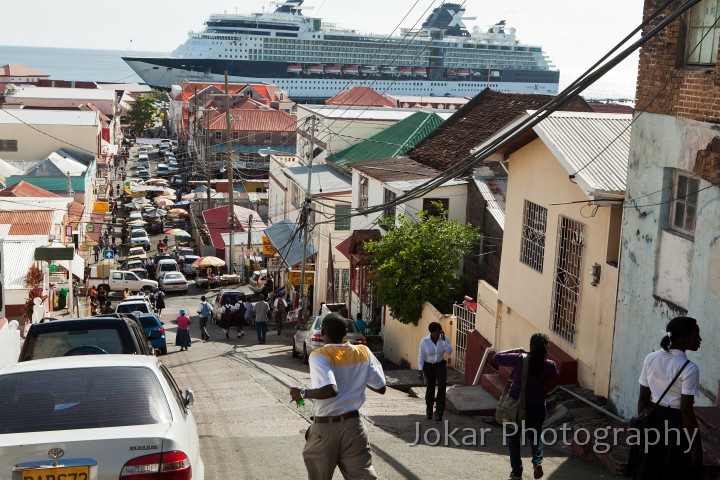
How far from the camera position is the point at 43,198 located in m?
40.5

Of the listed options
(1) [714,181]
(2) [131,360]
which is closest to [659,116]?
(1) [714,181]

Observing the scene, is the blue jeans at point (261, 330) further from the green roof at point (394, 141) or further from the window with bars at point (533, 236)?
Answer: the window with bars at point (533, 236)

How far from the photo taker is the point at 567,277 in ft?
41.1

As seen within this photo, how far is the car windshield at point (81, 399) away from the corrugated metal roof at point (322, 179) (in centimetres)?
2576

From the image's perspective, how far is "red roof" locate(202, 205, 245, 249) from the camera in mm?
45719

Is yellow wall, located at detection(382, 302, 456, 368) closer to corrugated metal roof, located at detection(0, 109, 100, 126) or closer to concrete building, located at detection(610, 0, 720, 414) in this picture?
concrete building, located at detection(610, 0, 720, 414)

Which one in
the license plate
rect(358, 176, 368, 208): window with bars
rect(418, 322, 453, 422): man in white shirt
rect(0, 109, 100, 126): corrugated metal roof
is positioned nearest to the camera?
the license plate

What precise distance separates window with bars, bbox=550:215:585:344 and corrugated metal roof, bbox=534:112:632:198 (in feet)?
3.01

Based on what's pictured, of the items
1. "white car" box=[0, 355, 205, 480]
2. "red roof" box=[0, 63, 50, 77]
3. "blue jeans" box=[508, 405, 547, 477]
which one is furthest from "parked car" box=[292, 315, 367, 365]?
"red roof" box=[0, 63, 50, 77]

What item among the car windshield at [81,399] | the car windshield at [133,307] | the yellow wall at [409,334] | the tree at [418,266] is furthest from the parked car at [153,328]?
the car windshield at [81,399]

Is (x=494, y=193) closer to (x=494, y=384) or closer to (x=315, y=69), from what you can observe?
(x=494, y=384)

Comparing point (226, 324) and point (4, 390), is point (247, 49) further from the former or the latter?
point (4, 390)

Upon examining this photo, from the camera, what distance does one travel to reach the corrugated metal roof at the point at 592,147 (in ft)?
36.6


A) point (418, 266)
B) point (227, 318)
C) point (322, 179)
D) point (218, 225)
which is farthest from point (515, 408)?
point (218, 225)
